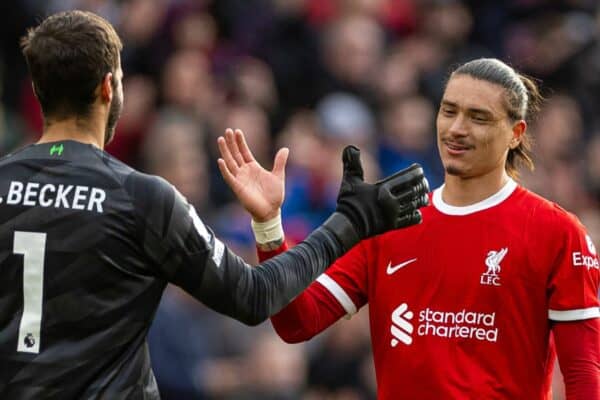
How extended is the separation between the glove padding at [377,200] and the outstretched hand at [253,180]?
0.91 feet

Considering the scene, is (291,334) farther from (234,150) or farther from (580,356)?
(580,356)

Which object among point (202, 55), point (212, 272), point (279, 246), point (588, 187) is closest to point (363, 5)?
point (202, 55)

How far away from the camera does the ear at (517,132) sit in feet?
17.3

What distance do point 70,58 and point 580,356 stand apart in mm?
2169

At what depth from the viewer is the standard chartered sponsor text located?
5016 millimetres

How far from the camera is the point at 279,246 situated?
16.5 ft

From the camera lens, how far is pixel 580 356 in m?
4.87

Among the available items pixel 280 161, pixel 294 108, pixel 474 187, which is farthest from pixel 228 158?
pixel 294 108

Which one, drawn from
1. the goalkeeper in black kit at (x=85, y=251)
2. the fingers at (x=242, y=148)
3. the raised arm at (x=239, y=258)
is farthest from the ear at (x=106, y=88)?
the fingers at (x=242, y=148)

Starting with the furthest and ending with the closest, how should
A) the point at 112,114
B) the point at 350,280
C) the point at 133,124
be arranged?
the point at 133,124 < the point at 350,280 < the point at 112,114

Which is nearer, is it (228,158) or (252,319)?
(252,319)

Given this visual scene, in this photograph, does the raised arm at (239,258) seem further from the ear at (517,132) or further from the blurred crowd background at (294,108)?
the blurred crowd background at (294,108)

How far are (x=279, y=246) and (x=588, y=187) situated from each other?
666 centimetres

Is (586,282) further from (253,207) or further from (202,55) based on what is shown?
(202,55)
